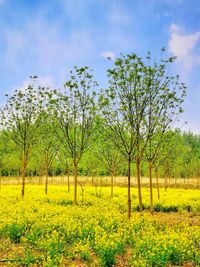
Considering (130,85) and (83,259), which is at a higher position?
(130,85)

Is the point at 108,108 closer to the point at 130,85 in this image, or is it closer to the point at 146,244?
the point at 130,85

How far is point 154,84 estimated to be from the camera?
764 inches

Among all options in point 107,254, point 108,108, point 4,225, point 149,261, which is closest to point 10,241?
point 4,225

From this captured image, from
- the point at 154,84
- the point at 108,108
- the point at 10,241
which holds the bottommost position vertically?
the point at 10,241

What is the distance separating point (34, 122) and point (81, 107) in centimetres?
818

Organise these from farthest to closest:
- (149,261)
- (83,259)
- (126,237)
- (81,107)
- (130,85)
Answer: (81,107), (130,85), (126,237), (83,259), (149,261)

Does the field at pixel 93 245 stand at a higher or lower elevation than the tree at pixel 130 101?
lower

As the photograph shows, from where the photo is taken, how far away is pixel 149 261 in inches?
407

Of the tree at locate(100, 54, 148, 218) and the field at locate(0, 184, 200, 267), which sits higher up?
the tree at locate(100, 54, 148, 218)

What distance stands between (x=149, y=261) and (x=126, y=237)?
3763 millimetres

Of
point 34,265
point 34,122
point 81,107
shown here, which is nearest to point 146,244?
point 34,265

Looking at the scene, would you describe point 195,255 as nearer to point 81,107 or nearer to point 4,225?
point 4,225

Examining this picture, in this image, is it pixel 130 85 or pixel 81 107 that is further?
pixel 81 107

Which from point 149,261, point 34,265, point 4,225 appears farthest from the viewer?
point 4,225
